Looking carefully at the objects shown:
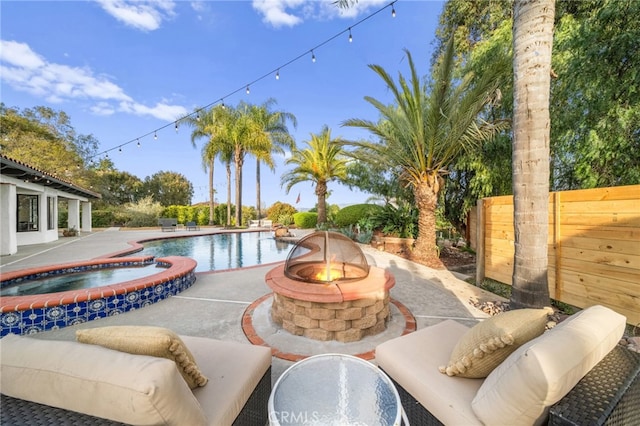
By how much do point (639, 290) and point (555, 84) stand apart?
204 inches

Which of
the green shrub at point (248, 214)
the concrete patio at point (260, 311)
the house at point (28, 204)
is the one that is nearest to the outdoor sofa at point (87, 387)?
the concrete patio at point (260, 311)

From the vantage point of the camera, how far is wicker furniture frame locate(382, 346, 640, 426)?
3.61 feet

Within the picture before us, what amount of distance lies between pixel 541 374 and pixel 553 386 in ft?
0.25

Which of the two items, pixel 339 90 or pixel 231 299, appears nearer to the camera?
pixel 231 299

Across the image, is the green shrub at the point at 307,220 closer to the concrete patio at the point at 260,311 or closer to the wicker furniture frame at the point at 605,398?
the concrete patio at the point at 260,311

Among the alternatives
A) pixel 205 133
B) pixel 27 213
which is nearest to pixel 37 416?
pixel 27 213

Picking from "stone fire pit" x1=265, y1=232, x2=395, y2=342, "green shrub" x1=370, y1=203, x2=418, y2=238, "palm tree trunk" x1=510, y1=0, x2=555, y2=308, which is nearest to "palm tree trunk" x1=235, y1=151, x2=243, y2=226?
"green shrub" x1=370, y1=203, x2=418, y2=238

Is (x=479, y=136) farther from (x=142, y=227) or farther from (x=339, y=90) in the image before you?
(x=142, y=227)

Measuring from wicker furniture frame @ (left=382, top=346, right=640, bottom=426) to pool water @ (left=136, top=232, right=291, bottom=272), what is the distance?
7.58 metres

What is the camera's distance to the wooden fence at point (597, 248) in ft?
10.9

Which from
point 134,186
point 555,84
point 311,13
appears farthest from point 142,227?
point 555,84

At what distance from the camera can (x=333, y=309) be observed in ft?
10.1

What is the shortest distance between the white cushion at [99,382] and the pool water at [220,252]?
6583mm

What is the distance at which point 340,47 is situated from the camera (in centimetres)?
784
